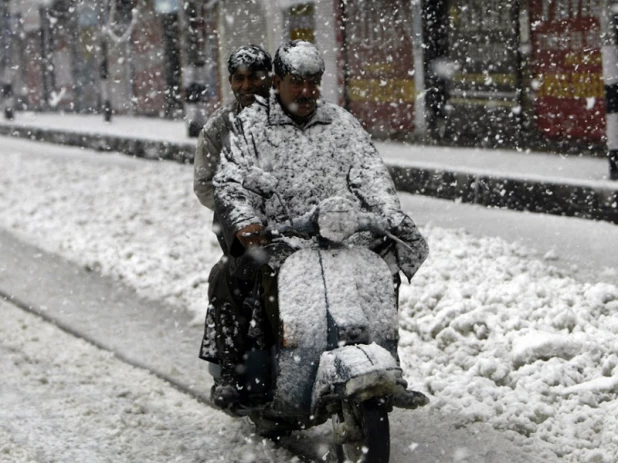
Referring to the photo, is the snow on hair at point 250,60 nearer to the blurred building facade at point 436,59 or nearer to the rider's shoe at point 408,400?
the rider's shoe at point 408,400

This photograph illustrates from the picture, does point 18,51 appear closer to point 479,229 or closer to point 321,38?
point 321,38

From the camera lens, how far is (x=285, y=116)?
4562 mm

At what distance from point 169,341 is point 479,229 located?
3.87 metres

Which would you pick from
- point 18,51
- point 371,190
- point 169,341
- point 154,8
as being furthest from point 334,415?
point 18,51

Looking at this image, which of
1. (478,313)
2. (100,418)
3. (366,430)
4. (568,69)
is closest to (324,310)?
(366,430)

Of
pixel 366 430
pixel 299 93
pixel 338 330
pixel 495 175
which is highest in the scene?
pixel 299 93

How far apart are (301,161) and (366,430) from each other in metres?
1.17

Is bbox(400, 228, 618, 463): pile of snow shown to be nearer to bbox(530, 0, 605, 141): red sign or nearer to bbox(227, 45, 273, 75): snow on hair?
bbox(227, 45, 273, 75): snow on hair

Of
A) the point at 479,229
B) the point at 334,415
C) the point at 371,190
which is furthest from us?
the point at 479,229

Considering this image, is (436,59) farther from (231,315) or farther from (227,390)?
(227,390)

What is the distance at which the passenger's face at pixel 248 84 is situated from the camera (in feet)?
17.6

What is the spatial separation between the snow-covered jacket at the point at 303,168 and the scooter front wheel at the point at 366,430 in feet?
2.24

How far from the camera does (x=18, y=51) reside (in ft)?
129

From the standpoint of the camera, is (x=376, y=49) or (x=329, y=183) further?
(x=376, y=49)
